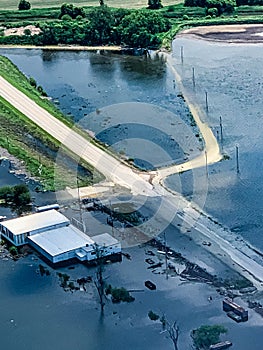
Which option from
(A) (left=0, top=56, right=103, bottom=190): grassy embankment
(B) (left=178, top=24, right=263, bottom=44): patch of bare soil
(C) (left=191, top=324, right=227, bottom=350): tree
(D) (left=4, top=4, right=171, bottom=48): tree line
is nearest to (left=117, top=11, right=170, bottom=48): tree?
(D) (left=4, top=4, right=171, bottom=48): tree line

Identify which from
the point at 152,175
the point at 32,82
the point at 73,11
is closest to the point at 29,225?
the point at 152,175

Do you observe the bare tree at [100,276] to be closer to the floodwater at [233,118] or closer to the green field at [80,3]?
the floodwater at [233,118]

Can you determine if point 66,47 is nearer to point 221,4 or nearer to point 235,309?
point 221,4

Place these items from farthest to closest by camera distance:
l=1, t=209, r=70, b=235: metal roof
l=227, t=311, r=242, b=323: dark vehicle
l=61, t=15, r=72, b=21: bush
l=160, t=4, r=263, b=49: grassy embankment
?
l=61, t=15, r=72, b=21: bush, l=160, t=4, r=263, b=49: grassy embankment, l=1, t=209, r=70, b=235: metal roof, l=227, t=311, r=242, b=323: dark vehicle

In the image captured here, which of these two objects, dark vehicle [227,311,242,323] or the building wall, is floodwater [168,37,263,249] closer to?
dark vehicle [227,311,242,323]

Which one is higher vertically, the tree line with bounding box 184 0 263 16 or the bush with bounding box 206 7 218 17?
the tree line with bounding box 184 0 263 16

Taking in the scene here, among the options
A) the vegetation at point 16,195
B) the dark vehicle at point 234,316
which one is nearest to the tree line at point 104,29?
the vegetation at point 16,195
